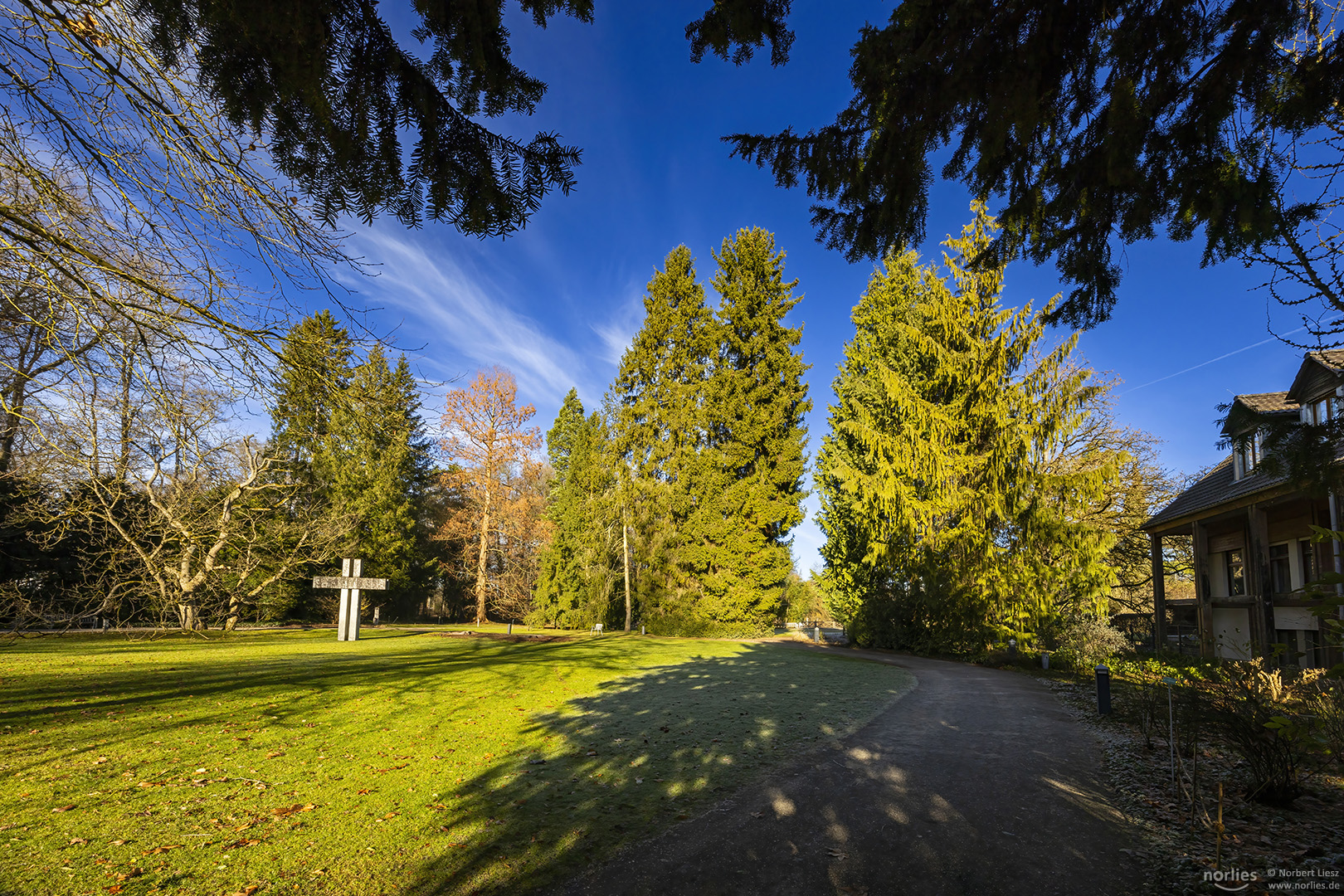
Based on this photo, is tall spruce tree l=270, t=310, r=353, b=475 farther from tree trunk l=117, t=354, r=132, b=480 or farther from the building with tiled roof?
the building with tiled roof

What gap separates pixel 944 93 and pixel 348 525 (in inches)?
938

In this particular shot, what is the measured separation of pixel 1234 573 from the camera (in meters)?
18.4

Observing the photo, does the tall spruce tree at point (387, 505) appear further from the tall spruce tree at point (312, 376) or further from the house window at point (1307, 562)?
the house window at point (1307, 562)

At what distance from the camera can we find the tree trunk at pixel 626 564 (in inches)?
1016

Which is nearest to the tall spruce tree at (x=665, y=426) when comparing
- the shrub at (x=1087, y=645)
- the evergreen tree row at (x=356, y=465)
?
the evergreen tree row at (x=356, y=465)

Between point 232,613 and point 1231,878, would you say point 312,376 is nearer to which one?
point 1231,878

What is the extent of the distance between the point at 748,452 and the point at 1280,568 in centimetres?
1695

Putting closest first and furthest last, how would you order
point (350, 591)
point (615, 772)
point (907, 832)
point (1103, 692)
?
point (907, 832)
point (615, 772)
point (1103, 692)
point (350, 591)

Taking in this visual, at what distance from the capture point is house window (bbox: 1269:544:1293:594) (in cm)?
1503

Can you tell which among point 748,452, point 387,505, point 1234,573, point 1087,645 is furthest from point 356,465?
point 1234,573

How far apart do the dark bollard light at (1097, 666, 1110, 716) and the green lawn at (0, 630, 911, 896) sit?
3118mm

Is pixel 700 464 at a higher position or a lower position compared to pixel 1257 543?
higher

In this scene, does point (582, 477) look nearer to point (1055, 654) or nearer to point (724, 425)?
point (724, 425)

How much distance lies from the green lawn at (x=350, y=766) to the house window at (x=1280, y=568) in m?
13.0
